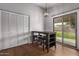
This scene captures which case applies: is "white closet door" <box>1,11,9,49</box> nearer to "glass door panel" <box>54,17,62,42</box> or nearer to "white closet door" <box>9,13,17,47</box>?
"white closet door" <box>9,13,17,47</box>

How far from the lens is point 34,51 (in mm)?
1199

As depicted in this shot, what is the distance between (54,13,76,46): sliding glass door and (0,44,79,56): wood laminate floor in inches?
5.7

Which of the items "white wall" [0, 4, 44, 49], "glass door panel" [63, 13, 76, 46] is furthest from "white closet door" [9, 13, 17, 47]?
"glass door panel" [63, 13, 76, 46]

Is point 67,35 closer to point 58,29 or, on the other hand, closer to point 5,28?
point 58,29

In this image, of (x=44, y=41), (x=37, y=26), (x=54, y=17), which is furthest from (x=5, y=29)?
(x=54, y=17)

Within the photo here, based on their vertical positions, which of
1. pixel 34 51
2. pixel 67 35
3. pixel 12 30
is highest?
pixel 12 30

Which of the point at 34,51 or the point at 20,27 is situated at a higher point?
the point at 20,27

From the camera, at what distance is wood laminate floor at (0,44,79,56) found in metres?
1.06

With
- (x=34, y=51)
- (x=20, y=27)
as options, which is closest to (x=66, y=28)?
(x=34, y=51)

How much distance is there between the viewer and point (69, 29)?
44.4 inches

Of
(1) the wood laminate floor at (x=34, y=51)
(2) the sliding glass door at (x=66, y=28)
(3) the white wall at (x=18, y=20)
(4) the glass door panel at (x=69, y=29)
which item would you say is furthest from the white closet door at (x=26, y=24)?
(4) the glass door panel at (x=69, y=29)

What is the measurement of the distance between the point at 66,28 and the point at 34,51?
2.61 ft

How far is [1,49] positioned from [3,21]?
0.54 m

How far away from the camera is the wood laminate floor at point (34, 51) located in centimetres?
106
